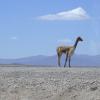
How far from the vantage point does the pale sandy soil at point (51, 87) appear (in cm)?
2523

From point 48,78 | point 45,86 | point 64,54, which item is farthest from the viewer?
point 64,54

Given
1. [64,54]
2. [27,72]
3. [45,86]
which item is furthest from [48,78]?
[64,54]

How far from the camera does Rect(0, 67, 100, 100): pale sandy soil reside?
25.2 metres

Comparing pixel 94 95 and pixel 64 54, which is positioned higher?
pixel 64 54

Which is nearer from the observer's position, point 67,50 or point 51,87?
point 51,87

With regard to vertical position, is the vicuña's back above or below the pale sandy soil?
above

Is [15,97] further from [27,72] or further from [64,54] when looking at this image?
[64,54]

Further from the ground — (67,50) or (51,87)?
(67,50)

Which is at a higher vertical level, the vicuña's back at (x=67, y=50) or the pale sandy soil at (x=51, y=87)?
the vicuña's back at (x=67, y=50)

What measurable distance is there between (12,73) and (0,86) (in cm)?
427

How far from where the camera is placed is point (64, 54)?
40188 millimetres

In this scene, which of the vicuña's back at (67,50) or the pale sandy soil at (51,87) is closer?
the pale sandy soil at (51,87)

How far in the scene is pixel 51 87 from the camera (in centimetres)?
2606

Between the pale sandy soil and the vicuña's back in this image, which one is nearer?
the pale sandy soil
